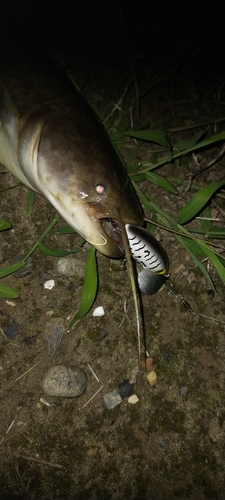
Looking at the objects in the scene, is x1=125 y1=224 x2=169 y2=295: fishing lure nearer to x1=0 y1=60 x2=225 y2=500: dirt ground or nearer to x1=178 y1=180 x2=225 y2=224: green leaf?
x1=0 y1=60 x2=225 y2=500: dirt ground

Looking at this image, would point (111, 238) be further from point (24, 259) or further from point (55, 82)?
point (55, 82)

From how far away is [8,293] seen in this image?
236 centimetres

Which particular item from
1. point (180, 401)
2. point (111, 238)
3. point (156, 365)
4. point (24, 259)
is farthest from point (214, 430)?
point (24, 259)

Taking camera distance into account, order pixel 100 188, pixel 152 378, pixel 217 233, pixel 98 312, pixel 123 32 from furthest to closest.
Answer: pixel 123 32, pixel 217 233, pixel 98 312, pixel 152 378, pixel 100 188

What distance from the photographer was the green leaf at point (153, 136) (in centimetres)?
281

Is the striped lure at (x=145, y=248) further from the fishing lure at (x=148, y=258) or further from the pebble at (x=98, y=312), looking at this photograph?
the pebble at (x=98, y=312)

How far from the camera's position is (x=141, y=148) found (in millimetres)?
3203

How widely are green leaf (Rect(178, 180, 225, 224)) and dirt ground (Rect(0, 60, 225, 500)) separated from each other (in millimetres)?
299

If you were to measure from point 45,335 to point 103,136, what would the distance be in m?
1.27

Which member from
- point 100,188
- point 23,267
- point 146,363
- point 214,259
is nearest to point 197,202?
point 214,259

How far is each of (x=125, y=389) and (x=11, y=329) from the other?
30.3 inches

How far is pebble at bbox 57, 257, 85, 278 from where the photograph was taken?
2572 millimetres

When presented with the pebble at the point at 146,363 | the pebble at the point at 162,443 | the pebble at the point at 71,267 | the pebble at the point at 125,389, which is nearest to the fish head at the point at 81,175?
the pebble at the point at 71,267

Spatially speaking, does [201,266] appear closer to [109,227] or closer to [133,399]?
[109,227]
